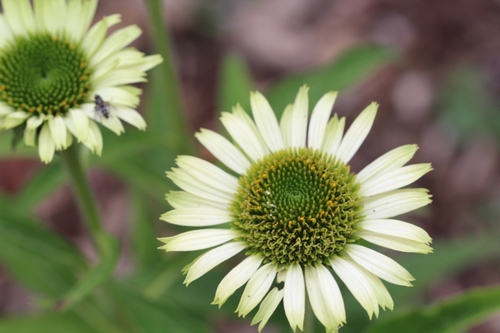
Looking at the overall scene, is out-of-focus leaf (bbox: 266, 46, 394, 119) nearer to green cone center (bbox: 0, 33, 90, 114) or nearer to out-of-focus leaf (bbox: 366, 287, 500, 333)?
green cone center (bbox: 0, 33, 90, 114)

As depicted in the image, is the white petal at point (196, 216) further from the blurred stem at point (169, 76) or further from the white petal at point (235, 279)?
the blurred stem at point (169, 76)

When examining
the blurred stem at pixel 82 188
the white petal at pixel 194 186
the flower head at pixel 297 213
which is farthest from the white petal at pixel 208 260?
the blurred stem at pixel 82 188

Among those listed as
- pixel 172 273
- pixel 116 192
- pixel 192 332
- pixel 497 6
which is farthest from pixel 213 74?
pixel 192 332

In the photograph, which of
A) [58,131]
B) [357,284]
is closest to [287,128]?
[357,284]

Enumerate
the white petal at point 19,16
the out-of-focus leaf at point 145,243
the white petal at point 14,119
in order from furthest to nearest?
1. the out-of-focus leaf at point 145,243
2. the white petal at point 19,16
3. the white petal at point 14,119

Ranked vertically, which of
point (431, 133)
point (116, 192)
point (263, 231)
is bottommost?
point (263, 231)

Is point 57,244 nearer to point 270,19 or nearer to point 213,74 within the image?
point 213,74
